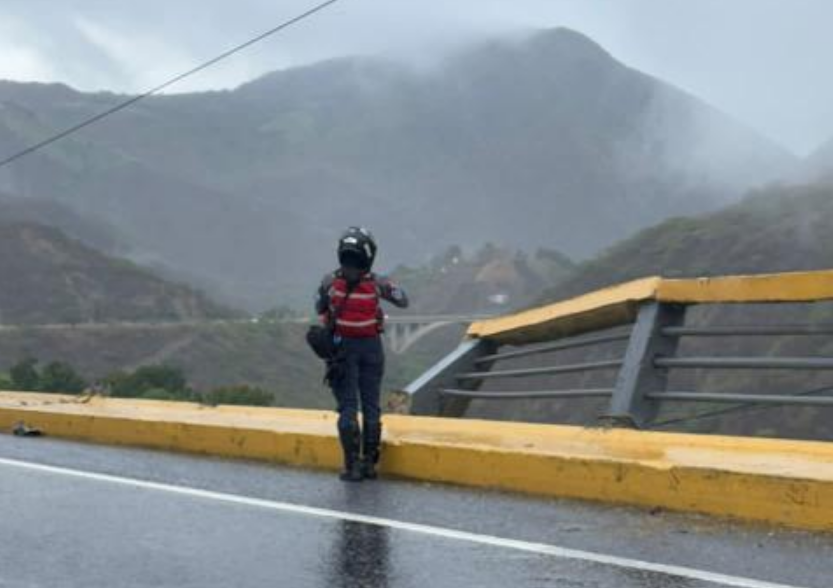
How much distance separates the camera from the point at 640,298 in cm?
790

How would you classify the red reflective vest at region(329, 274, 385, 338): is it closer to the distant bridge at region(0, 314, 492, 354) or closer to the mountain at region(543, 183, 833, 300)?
the distant bridge at region(0, 314, 492, 354)

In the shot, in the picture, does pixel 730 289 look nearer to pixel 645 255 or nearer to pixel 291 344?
pixel 291 344

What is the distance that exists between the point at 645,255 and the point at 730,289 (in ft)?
424

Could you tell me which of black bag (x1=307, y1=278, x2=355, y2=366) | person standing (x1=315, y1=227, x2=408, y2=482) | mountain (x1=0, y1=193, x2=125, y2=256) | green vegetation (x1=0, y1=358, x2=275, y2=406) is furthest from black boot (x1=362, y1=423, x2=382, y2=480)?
mountain (x1=0, y1=193, x2=125, y2=256)

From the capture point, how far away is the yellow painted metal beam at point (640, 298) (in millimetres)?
7156

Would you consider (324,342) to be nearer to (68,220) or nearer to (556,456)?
(556,456)

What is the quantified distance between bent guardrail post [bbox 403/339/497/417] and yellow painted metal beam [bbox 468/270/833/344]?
0.79ft

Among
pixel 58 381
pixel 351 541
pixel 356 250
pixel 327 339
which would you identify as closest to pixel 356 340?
pixel 327 339

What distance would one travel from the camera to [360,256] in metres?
6.77

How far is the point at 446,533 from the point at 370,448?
1839mm

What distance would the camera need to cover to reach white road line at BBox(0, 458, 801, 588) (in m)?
4.26

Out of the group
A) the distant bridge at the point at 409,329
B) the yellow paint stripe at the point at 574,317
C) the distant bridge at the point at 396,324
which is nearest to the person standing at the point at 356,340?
the yellow paint stripe at the point at 574,317

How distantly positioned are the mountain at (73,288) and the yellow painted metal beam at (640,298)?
97781mm

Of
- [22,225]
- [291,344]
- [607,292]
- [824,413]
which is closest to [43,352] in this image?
[291,344]
